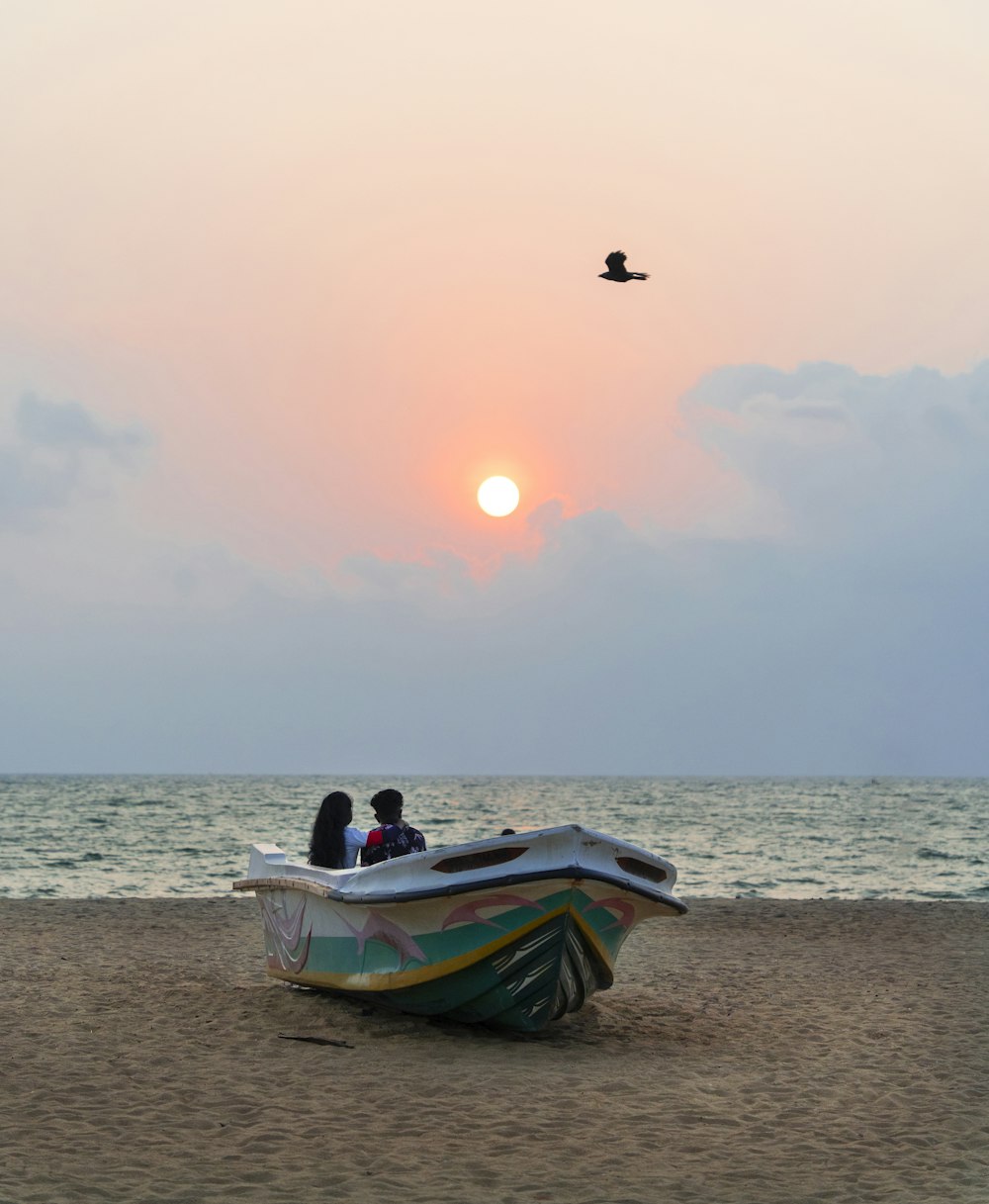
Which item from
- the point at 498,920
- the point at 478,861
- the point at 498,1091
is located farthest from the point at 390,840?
the point at 498,1091

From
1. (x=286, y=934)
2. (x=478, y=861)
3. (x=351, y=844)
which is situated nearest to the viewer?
(x=478, y=861)

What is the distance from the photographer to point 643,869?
9688mm

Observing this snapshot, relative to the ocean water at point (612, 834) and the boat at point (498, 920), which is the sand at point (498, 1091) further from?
the ocean water at point (612, 834)

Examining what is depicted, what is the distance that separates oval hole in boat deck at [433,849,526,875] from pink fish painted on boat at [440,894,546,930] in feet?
0.77

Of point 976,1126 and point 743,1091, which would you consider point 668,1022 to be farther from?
point 976,1126

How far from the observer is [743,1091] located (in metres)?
8.34

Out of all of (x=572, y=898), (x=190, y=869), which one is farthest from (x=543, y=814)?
(x=572, y=898)

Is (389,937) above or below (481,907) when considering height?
below

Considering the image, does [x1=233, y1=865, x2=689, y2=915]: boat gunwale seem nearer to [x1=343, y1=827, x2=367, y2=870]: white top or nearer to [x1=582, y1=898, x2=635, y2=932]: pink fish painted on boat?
[x1=582, y1=898, x2=635, y2=932]: pink fish painted on boat

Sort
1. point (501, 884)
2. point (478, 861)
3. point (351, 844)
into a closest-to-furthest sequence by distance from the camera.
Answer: point (501, 884), point (478, 861), point (351, 844)

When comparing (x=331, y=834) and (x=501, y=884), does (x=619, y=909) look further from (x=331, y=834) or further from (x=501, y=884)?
(x=331, y=834)

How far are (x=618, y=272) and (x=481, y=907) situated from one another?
543 cm

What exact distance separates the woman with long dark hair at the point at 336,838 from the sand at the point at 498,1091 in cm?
117

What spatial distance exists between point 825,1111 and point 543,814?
66.6m
